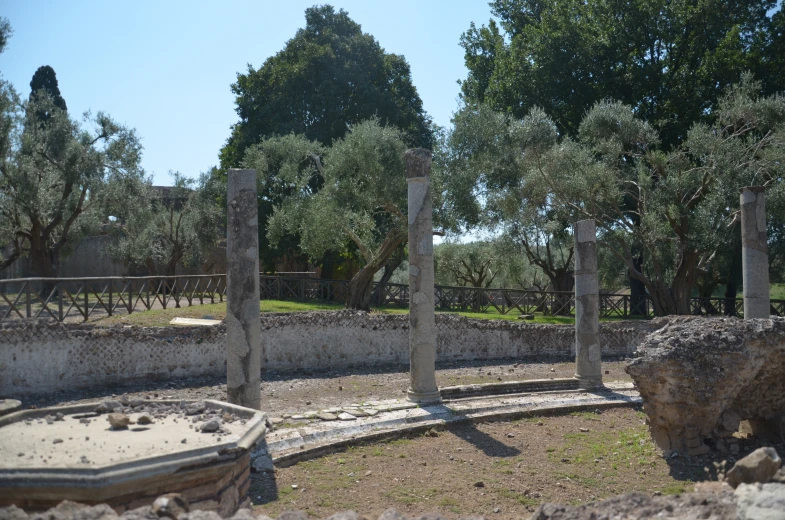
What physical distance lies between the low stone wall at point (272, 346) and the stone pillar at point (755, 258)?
5.01m

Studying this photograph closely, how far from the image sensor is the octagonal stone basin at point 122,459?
4.45 metres

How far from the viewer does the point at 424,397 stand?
442 inches

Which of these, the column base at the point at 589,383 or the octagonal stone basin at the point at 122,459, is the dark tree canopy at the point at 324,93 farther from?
the octagonal stone basin at the point at 122,459

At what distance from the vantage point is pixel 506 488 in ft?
24.3

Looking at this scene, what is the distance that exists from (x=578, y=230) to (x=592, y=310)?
1712mm

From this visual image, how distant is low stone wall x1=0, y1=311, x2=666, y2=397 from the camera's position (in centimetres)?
1220

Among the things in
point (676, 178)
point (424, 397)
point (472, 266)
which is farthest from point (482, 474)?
point (472, 266)

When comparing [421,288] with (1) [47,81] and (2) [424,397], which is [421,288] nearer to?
(2) [424,397]

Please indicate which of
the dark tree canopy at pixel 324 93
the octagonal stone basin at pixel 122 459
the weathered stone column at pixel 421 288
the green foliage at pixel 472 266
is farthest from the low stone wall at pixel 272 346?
the green foliage at pixel 472 266

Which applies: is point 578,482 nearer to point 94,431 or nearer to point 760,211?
point 94,431

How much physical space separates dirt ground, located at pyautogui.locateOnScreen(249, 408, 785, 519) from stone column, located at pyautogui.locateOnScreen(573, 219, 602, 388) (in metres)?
3.04

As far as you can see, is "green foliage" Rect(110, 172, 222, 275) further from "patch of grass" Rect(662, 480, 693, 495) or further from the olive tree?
"patch of grass" Rect(662, 480, 693, 495)

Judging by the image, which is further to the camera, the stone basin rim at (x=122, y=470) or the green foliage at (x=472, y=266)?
the green foliage at (x=472, y=266)

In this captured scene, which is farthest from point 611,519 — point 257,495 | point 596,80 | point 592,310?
point 596,80
